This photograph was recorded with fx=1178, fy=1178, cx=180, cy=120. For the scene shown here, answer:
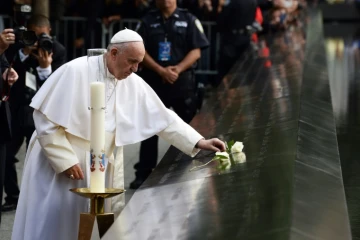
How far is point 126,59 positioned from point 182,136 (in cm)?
74

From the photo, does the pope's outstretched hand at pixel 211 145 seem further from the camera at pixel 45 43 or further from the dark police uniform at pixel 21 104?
the dark police uniform at pixel 21 104

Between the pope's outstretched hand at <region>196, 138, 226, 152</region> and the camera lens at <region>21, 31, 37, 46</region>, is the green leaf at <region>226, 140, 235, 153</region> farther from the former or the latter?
the camera lens at <region>21, 31, 37, 46</region>

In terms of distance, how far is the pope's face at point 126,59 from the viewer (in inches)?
243

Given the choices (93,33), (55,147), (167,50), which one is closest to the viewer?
(55,147)

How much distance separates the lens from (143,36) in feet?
37.0

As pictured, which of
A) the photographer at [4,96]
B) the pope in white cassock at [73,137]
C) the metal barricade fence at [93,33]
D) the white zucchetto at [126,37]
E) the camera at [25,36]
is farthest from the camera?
the metal barricade fence at [93,33]

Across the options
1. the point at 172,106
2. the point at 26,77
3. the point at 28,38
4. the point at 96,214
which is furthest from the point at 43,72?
the point at 96,214

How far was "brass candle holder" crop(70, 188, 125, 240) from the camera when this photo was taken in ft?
17.6

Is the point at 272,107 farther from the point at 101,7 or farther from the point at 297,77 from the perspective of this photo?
the point at 101,7

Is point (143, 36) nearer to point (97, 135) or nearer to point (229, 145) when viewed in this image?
point (229, 145)

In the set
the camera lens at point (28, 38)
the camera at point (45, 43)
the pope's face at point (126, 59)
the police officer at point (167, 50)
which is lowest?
the police officer at point (167, 50)

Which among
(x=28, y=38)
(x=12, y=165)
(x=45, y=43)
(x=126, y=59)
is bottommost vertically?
(x=12, y=165)

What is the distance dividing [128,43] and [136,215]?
1267 millimetres

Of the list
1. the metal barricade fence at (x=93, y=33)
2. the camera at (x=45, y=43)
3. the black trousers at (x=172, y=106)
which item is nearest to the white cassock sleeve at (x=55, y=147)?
the camera at (x=45, y=43)
